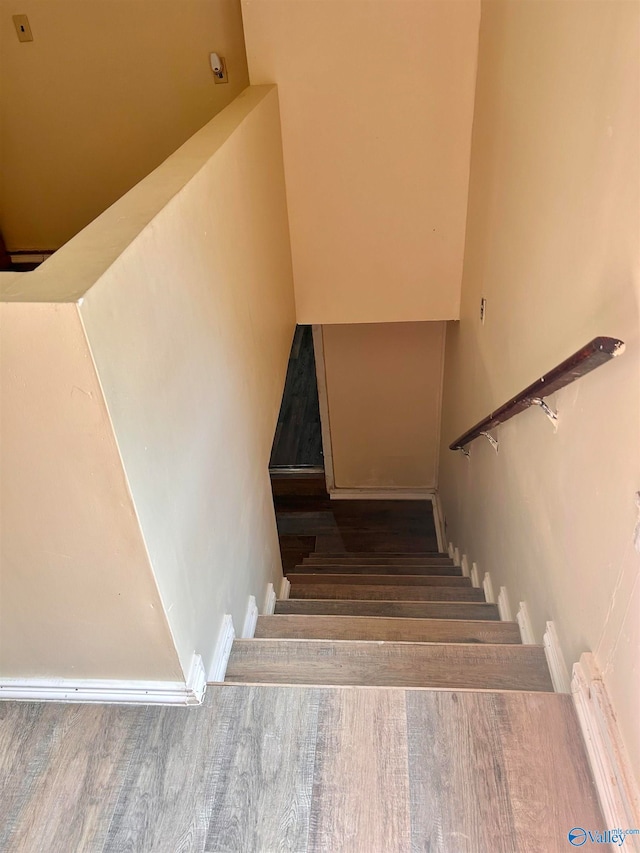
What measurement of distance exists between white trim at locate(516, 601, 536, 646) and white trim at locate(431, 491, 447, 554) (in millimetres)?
2609

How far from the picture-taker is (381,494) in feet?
18.9

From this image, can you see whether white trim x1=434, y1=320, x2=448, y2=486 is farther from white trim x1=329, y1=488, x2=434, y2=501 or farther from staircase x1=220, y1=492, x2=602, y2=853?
staircase x1=220, y1=492, x2=602, y2=853

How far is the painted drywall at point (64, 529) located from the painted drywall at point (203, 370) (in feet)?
0.14

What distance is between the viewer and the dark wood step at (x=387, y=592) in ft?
9.88

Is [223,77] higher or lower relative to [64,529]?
higher

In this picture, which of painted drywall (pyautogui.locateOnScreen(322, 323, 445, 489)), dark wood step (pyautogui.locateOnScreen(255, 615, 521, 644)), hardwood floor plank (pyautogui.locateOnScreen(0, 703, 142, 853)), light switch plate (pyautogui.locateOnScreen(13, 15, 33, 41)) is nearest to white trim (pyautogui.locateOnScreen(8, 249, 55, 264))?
light switch plate (pyautogui.locateOnScreen(13, 15, 33, 41))

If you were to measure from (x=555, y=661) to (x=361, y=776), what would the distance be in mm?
713

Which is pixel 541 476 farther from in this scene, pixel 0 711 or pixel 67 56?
pixel 67 56

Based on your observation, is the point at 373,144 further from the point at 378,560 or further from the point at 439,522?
the point at 439,522

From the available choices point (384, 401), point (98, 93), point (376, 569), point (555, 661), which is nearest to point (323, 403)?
point (384, 401)

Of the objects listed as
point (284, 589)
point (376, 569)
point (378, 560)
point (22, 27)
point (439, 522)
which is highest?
point (22, 27)

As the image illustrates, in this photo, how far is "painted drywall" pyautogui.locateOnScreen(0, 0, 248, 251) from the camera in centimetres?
306

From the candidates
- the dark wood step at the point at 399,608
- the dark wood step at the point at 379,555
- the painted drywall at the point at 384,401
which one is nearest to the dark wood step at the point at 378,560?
the dark wood step at the point at 379,555

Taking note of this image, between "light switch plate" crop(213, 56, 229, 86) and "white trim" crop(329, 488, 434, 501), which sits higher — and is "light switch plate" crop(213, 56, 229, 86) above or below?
above
